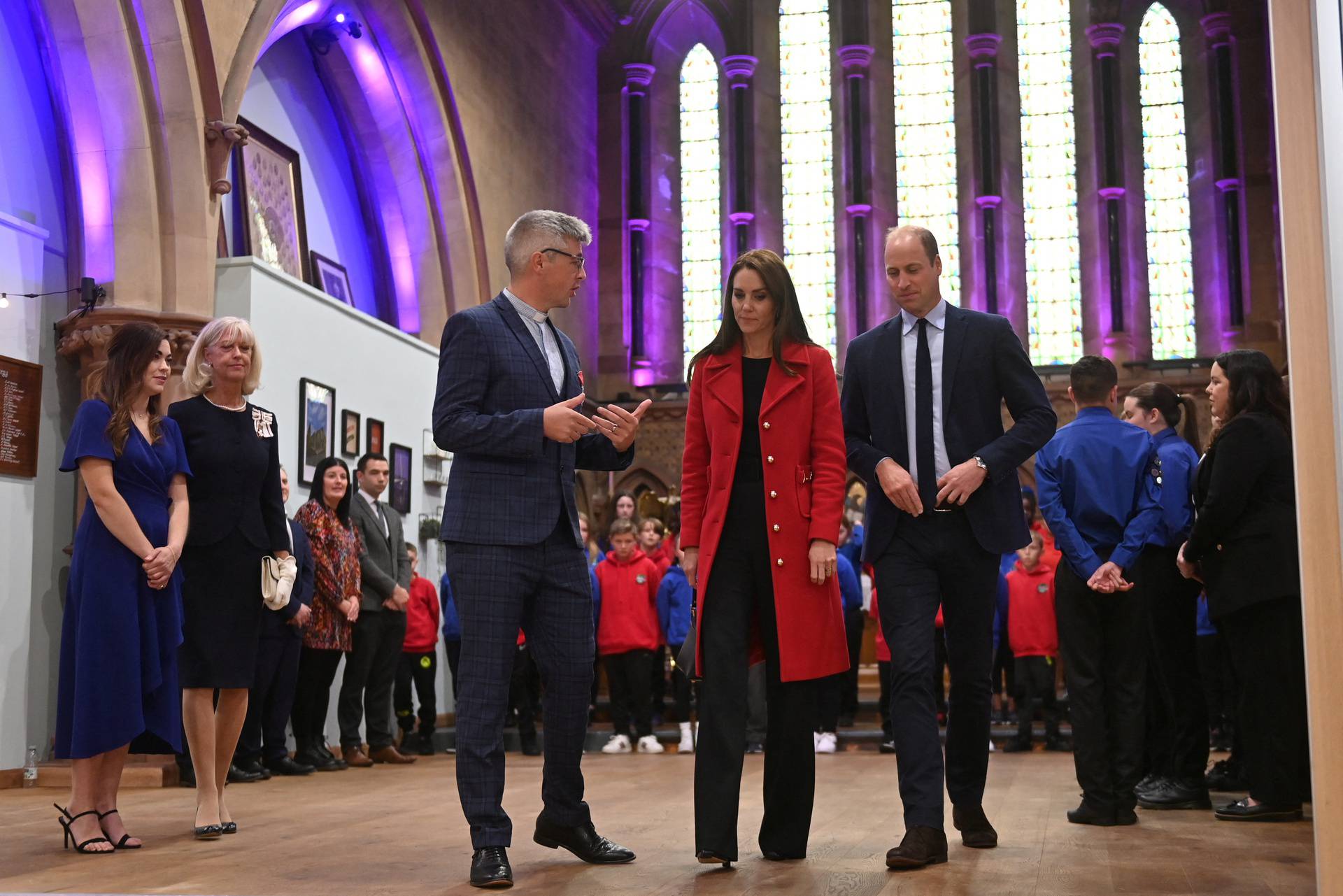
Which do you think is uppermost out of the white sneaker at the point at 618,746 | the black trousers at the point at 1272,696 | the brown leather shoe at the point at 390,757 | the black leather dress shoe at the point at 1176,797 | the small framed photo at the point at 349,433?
the small framed photo at the point at 349,433

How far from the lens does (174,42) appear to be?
7.85 m

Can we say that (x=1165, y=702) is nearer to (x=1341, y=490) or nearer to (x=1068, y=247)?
(x=1341, y=490)

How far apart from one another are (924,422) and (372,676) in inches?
197

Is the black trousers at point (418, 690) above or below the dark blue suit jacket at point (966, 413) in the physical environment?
below

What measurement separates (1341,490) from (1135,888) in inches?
38.9

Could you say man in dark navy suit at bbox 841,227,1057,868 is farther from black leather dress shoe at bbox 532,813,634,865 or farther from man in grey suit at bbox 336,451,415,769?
man in grey suit at bbox 336,451,415,769

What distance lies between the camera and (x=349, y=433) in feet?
28.6

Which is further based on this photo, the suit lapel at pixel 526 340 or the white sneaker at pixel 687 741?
the white sneaker at pixel 687 741

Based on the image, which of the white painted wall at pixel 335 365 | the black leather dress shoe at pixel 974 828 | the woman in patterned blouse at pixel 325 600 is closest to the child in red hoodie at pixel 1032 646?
the white painted wall at pixel 335 365

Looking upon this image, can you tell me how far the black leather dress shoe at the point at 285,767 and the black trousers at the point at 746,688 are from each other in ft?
13.6

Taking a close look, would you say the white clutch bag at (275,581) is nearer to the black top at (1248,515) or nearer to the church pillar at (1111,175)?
the black top at (1248,515)

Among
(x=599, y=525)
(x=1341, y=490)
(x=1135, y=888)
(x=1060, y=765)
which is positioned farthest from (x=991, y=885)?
(x=599, y=525)

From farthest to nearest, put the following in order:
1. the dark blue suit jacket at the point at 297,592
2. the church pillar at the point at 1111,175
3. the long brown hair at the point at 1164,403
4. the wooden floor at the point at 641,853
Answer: the church pillar at the point at 1111,175, the dark blue suit jacket at the point at 297,592, the long brown hair at the point at 1164,403, the wooden floor at the point at 641,853

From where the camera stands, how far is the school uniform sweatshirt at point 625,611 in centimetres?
891
